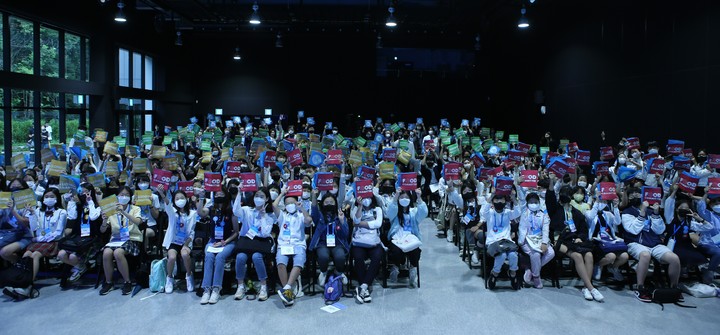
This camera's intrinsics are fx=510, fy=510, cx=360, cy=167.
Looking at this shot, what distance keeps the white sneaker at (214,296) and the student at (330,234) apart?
1291 millimetres

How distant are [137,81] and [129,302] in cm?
1635

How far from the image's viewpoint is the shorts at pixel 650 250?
21.9 ft

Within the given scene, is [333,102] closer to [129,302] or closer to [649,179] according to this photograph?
[649,179]

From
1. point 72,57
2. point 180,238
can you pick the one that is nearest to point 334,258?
point 180,238

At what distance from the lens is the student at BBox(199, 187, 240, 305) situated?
6426mm

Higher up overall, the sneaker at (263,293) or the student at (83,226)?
the student at (83,226)

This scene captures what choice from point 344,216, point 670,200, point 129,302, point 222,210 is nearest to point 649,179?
point 670,200

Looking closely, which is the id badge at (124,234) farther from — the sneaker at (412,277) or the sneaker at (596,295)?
the sneaker at (596,295)

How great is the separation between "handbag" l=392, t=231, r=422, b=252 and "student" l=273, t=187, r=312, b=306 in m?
1.21

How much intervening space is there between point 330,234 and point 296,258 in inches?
22.3

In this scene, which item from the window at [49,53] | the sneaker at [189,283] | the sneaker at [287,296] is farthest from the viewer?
the window at [49,53]

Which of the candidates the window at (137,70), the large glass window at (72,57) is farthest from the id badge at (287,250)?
the window at (137,70)

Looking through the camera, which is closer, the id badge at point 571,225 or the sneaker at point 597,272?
the id badge at point 571,225

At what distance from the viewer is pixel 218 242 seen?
21.9 feet
